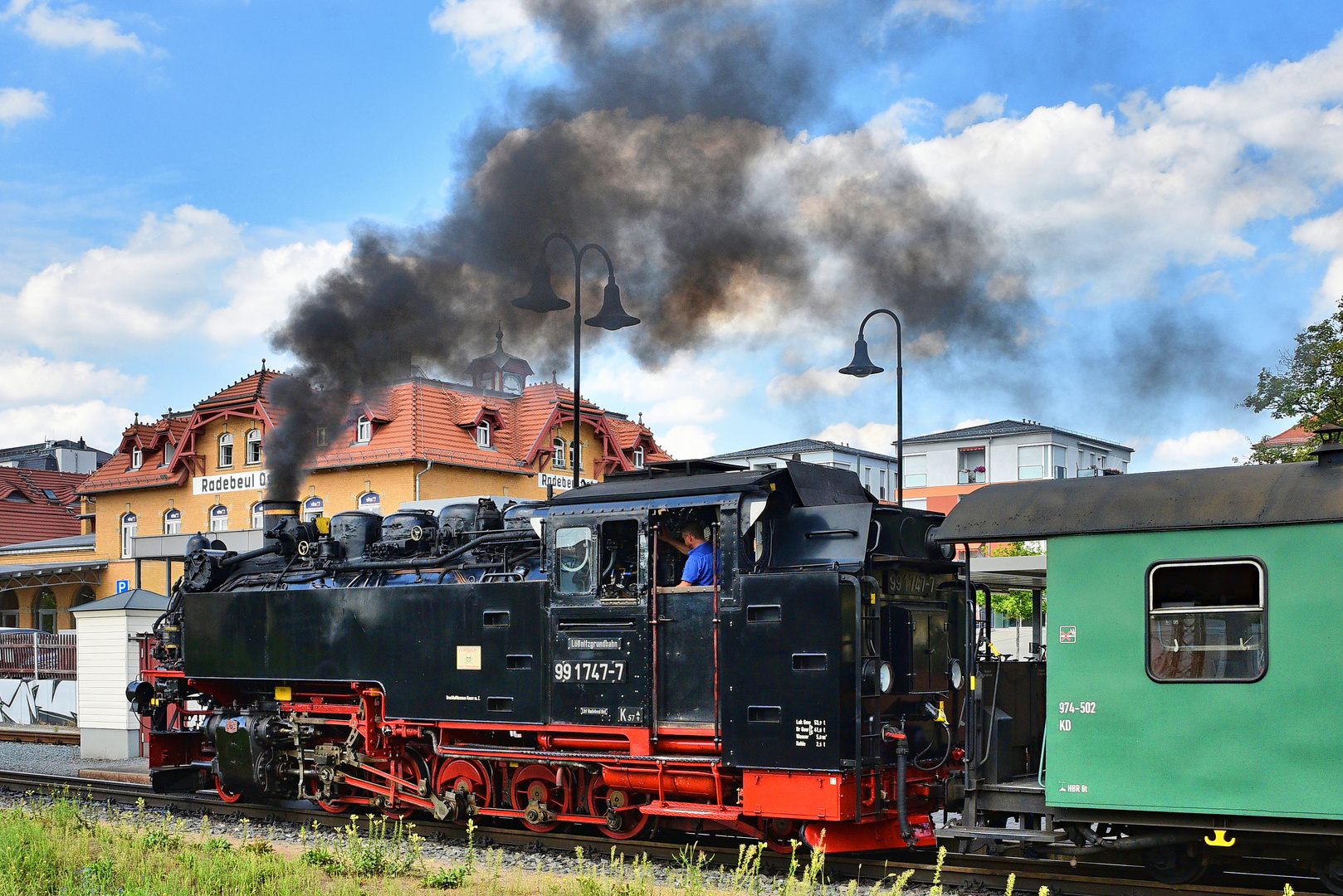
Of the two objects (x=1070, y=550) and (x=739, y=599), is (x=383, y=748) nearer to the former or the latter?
(x=739, y=599)

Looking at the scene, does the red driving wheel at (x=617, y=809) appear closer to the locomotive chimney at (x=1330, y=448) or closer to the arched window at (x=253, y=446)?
the locomotive chimney at (x=1330, y=448)

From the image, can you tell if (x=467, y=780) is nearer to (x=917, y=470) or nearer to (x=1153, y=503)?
(x=1153, y=503)

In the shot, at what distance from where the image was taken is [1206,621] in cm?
830

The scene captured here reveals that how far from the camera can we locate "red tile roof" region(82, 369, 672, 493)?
39.2m

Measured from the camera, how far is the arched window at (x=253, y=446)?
140 ft

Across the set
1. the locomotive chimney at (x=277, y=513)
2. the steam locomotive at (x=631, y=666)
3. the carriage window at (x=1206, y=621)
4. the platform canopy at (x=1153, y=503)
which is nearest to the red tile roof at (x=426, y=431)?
the locomotive chimney at (x=277, y=513)

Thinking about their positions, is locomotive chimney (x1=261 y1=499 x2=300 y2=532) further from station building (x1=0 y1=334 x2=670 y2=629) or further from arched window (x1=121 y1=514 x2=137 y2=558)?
arched window (x1=121 y1=514 x2=137 y2=558)

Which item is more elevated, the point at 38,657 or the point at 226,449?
the point at 226,449

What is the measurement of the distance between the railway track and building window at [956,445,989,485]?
4937 centimetres

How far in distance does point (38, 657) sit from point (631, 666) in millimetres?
23526

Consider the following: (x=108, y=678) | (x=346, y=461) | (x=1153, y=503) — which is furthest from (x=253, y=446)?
(x=1153, y=503)

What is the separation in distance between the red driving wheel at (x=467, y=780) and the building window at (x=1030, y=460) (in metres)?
48.2

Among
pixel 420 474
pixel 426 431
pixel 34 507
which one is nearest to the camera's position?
pixel 420 474

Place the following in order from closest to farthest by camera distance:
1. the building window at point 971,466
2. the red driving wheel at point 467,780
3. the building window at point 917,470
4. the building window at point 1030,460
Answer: the red driving wheel at point 467,780
the building window at point 1030,460
the building window at point 971,466
the building window at point 917,470
